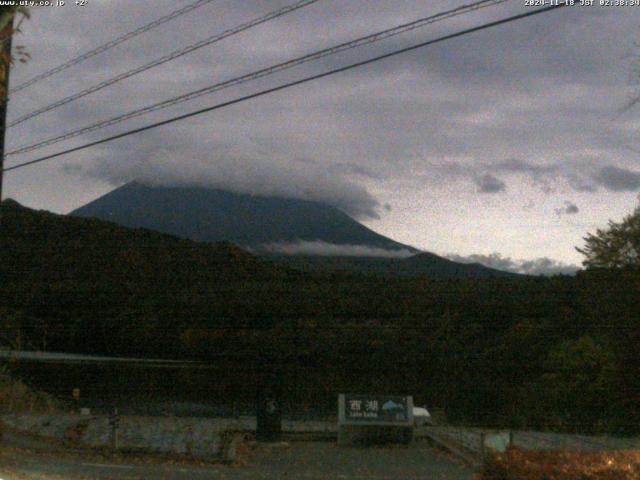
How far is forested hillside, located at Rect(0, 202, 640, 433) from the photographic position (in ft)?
107

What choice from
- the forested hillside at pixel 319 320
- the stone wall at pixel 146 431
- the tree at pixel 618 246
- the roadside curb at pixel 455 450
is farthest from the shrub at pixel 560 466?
the forested hillside at pixel 319 320

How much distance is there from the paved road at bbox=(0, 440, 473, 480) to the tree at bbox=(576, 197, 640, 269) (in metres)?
9.38

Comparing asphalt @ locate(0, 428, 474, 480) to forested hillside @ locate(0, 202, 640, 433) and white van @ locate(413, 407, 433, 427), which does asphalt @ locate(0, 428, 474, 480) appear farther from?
forested hillside @ locate(0, 202, 640, 433)

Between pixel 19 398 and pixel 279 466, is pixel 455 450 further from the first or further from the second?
pixel 19 398

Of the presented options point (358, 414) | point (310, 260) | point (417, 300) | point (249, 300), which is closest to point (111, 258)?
point (249, 300)

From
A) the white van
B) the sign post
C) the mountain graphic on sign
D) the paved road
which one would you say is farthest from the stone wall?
the white van

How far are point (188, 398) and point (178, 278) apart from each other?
232 inches

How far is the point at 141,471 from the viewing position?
1400 cm

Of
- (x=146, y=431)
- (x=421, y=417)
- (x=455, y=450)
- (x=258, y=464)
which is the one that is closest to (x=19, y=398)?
(x=146, y=431)

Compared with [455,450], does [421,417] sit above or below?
above

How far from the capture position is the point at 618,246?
2497 centimetres

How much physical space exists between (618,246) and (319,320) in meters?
13.9

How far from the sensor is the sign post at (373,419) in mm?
21078

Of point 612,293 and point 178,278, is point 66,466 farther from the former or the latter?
point 178,278
